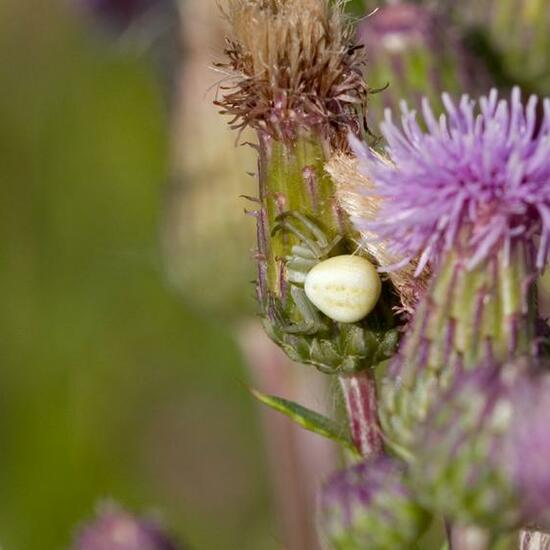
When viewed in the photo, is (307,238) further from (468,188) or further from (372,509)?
(372,509)

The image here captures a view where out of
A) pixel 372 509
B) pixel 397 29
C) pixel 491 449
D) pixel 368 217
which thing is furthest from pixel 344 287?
pixel 397 29

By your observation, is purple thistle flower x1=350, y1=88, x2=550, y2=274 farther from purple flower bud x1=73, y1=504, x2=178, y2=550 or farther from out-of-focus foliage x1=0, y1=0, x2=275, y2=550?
out-of-focus foliage x1=0, y1=0, x2=275, y2=550

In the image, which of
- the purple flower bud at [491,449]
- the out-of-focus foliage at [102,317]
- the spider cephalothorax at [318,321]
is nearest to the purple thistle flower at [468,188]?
the spider cephalothorax at [318,321]

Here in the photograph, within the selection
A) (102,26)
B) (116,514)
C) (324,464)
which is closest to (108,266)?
(102,26)

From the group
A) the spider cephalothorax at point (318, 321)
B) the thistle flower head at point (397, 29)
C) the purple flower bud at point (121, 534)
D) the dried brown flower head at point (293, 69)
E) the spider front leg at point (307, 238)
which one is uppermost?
the thistle flower head at point (397, 29)

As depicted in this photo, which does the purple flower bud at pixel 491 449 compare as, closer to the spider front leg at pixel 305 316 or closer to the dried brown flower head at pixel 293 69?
the spider front leg at pixel 305 316

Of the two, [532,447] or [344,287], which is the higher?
[344,287]
